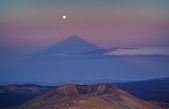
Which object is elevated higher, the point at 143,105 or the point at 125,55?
the point at 125,55

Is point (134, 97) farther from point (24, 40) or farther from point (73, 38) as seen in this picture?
point (24, 40)

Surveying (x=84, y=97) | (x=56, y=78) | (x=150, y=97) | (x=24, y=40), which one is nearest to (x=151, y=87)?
(x=150, y=97)

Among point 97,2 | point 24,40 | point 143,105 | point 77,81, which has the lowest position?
point 143,105

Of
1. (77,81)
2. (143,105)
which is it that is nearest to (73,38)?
(77,81)

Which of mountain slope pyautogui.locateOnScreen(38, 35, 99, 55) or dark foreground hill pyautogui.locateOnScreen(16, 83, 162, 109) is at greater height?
mountain slope pyautogui.locateOnScreen(38, 35, 99, 55)

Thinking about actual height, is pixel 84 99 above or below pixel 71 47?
below

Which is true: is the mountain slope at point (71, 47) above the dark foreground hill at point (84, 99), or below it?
above
